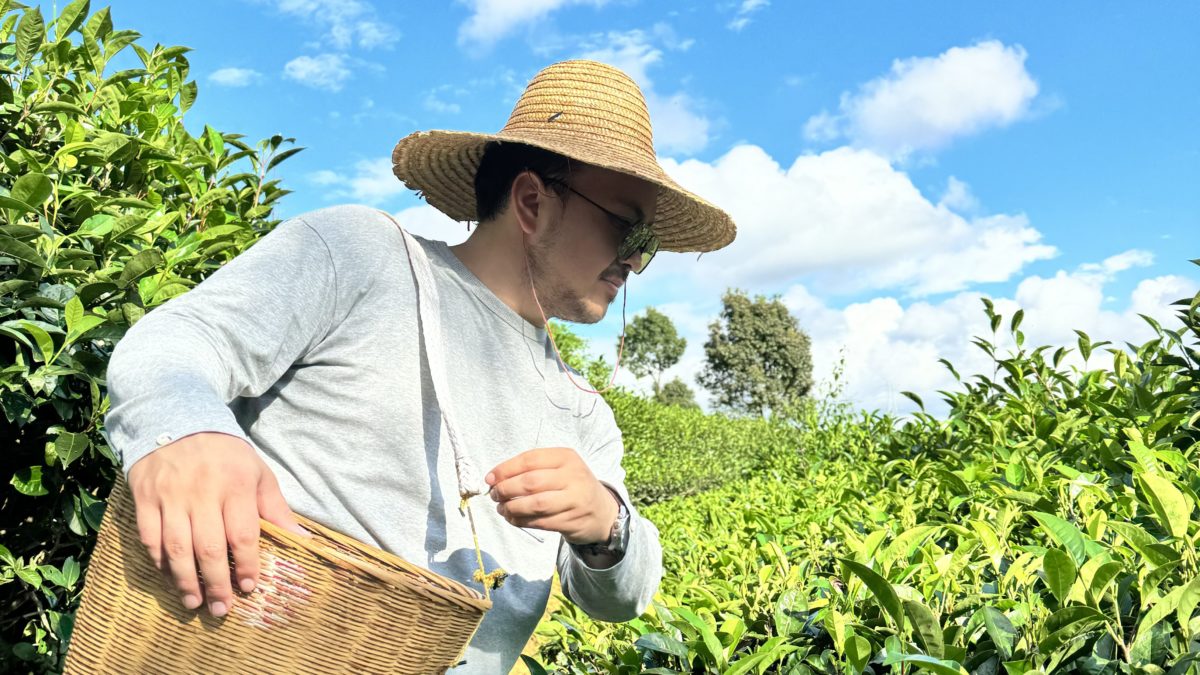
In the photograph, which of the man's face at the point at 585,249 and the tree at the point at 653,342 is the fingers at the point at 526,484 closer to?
the man's face at the point at 585,249

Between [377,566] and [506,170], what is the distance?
1331 millimetres

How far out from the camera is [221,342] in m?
1.57

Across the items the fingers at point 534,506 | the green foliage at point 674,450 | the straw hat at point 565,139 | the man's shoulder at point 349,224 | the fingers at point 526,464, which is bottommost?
the green foliage at point 674,450

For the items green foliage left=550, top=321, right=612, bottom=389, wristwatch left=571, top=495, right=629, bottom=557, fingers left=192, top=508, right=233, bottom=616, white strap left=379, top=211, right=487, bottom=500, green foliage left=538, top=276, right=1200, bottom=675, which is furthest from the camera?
green foliage left=550, top=321, right=612, bottom=389

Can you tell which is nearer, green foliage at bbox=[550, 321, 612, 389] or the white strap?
the white strap

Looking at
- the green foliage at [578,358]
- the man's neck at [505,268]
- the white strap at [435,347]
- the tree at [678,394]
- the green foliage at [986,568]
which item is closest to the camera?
the green foliage at [986,568]

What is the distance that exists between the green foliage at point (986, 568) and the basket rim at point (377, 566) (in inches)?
21.0

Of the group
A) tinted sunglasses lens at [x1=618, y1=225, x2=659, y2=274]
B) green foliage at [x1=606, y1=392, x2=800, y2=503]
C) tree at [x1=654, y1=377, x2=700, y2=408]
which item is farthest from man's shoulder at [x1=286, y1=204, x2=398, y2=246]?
tree at [x1=654, y1=377, x2=700, y2=408]

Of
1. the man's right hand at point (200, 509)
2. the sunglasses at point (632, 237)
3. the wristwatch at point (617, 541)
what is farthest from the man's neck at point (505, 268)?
the man's right hand at point (200, 509)

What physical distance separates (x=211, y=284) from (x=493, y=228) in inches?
33.2

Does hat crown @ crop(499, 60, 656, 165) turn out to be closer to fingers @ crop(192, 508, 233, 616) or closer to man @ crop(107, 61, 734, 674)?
man @ crop(107, 61, 734, 674)

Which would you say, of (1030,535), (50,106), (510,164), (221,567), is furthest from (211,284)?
(1030,535)

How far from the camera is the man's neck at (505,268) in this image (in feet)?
7.52

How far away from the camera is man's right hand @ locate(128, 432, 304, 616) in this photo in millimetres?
1268
